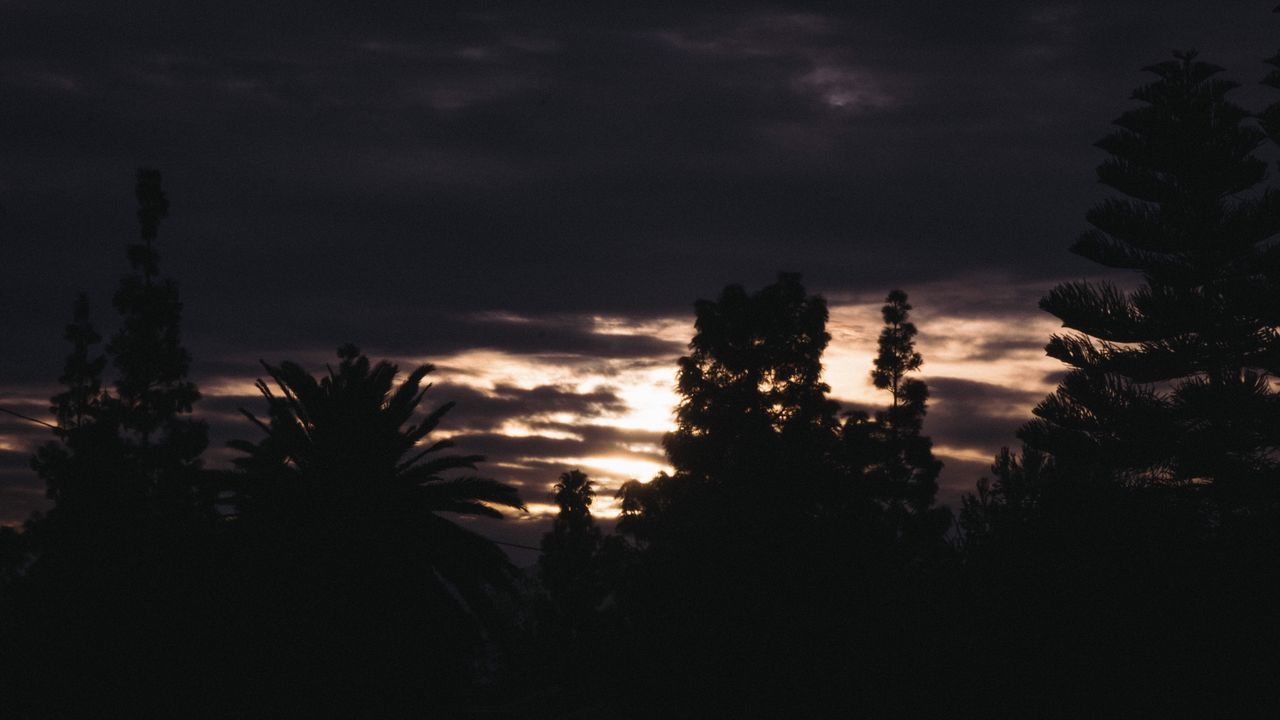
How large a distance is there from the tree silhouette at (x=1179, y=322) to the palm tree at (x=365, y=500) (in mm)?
16954

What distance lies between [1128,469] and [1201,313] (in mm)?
5111

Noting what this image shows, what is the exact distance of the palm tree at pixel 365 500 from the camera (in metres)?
31.9

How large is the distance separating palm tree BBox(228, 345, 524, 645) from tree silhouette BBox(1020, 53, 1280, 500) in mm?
16954

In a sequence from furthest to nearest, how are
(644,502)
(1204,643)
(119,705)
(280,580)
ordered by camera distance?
(644,502) < (280,580) < (119,705) < (1204,643)

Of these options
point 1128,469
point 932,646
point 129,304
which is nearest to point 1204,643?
point 932,646

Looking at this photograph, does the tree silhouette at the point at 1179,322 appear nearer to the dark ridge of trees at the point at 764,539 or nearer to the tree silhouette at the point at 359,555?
the dark ridge of trees at the point at 764,539

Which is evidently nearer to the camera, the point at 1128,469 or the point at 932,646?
the point at 932,646

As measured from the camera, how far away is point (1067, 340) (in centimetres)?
3612

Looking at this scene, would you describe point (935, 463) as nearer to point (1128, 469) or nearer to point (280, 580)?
point (1128, 469)

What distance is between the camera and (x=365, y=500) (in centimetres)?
3259

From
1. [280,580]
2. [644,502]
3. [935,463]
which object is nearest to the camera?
[280,580]

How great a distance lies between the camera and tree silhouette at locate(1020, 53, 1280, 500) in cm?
3472

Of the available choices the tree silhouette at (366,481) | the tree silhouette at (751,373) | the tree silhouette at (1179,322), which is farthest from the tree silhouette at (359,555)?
the tree silhouette at (1179,322)

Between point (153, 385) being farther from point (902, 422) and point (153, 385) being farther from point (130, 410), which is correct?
point (902, 422)
